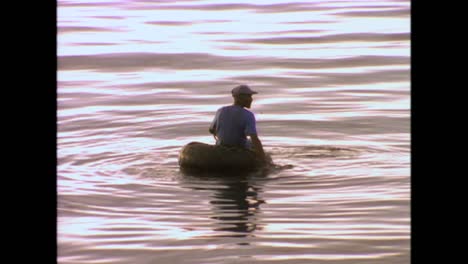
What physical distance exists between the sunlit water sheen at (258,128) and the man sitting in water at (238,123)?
1.43ft

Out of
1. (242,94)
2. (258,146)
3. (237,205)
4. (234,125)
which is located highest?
(242,94)

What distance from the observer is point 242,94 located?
1333cm

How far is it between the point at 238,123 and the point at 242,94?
345mm

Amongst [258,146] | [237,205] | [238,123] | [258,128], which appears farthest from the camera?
[258,128]

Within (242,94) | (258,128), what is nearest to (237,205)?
(242,94)

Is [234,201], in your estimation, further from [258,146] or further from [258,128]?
[258,128]

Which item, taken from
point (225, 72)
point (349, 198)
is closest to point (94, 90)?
point (225, 72)

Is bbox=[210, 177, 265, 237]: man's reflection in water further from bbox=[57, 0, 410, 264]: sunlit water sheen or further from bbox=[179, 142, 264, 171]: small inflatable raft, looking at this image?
bbox=[179, 142, 264, 171]: small inflatable raft

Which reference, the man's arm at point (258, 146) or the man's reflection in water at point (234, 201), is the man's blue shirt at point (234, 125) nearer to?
the man's arm at point (258, 146)

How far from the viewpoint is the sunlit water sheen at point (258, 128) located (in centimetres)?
998
